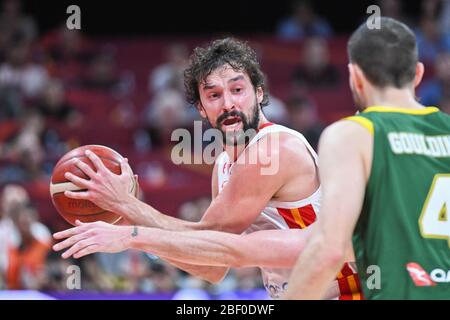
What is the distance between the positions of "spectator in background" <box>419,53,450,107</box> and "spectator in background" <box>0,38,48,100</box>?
6.17m

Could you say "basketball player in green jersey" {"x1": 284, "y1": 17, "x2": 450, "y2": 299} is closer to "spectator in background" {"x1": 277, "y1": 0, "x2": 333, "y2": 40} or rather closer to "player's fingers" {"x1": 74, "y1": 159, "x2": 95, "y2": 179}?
"player's fingers" {"x1": 74, "y1": 159, "x2": 95, "y2": 179}

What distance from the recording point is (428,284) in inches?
134

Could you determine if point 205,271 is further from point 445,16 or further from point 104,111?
point 445,16

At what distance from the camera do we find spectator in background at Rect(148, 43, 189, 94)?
12920 mm

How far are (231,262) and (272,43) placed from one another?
989cm

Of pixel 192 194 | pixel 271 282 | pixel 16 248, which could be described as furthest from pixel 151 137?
pixel 271 282

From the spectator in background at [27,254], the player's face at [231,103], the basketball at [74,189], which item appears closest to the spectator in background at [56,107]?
the spectator in background at [27,254]

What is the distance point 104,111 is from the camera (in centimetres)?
1286

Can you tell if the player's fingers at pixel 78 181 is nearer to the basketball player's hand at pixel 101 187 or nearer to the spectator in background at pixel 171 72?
the basketball player's hand at pixel 101 187

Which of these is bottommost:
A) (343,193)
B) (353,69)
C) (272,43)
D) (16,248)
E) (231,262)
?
(16,248)

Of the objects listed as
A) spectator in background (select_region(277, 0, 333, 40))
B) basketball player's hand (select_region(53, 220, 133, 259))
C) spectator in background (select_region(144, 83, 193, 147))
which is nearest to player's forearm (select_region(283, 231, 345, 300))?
basketball player's hand (select_region(53, 220, 133, 259))

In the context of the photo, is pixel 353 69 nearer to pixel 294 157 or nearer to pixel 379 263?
pixel 379 263

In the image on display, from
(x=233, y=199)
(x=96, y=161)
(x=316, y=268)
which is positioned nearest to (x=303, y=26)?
(x=233, y=199)

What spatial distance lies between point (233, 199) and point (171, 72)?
28.5ft
